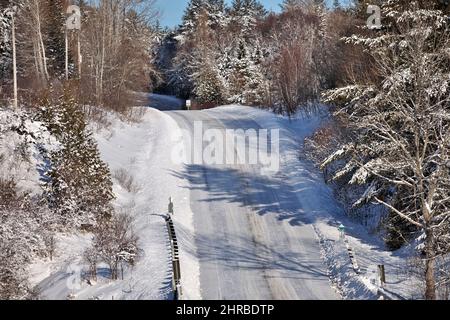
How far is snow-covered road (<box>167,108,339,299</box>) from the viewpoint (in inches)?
646

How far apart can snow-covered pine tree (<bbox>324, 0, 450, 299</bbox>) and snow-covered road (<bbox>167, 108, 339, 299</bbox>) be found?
3.46 metres

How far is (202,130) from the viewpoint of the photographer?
39.4 metres

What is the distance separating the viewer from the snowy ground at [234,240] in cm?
1620

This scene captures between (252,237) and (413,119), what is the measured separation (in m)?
8.35

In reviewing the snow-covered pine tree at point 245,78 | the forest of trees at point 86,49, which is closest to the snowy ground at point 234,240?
the forest of trees at point 86,49

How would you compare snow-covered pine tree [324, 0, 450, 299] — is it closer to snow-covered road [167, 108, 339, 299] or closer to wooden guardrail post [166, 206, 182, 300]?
snow-covered road [167, 108, 339, 299]

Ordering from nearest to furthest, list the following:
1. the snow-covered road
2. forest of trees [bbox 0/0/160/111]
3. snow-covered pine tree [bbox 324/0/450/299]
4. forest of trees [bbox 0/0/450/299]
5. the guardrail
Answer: the guardrail < snow-covered pine tree [bbox 324/0/450/299] < forest of trees [bbox 0/0/450/299] < the snow-covered road < forest of trees [bbox 0/0/160/111]

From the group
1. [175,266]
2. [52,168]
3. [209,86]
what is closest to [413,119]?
[175,266]

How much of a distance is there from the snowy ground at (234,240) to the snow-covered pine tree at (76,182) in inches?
45.1

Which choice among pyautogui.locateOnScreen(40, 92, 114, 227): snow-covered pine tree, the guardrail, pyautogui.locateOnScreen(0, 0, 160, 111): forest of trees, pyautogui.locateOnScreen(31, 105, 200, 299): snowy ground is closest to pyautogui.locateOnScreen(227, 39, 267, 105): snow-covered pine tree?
pyautogui.locateOnScreen(0, 0, 160, 111): forest of trees

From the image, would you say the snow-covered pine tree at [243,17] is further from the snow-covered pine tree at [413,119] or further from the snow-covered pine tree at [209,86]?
the snow-covered pine tree at [413,119]

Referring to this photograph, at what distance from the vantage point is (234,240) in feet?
67.3

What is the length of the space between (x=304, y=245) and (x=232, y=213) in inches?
173
